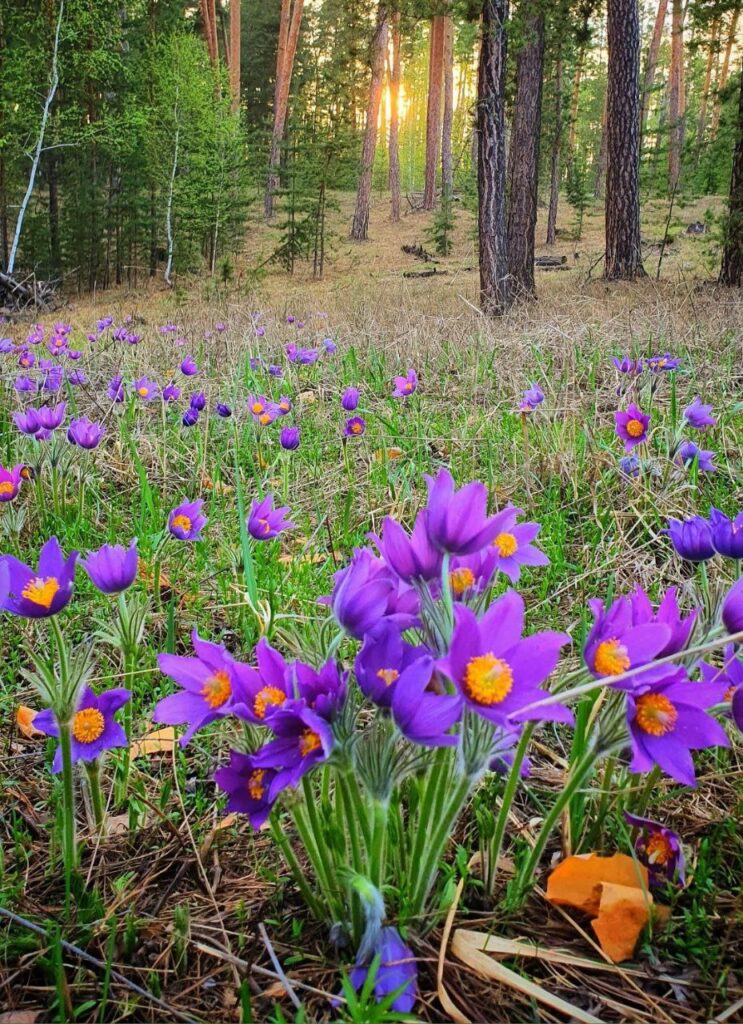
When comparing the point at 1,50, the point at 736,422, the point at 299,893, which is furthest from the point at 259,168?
the point at 299,893

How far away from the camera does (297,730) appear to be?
2.21 feet

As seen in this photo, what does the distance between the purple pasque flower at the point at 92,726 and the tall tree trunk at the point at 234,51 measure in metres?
19.4

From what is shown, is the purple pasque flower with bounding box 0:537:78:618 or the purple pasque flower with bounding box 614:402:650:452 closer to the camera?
the purple pasque flower with bounding box 0:537:78:618

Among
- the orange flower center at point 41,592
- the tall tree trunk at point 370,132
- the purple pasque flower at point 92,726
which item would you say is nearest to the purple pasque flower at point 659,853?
the purple pasque flower at point 92,726

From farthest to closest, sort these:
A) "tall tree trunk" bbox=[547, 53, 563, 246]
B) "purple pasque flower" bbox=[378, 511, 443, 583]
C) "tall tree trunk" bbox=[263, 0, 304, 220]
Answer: "tall tree trunk" bbox=[263, 0, 304, 220]
"tall tree trunk" bbox=[547, 53, 563, 246]
"purple pasque flower" bbox=[378, 511, 443, 583]

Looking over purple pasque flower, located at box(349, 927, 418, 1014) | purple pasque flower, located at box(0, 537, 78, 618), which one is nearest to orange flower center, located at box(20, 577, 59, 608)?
purple pasque flower, located at box(0, 537, 78, 618)

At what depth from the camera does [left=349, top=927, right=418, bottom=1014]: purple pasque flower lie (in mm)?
652

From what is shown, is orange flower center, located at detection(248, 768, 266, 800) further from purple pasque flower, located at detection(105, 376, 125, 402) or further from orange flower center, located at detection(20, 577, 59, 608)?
purple pasque flower, located at detection(105, 376, 125, 402)

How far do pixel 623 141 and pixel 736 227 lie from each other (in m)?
2.75

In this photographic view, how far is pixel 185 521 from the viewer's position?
1.61 meters

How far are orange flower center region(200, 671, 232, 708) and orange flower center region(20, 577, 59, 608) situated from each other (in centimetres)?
29

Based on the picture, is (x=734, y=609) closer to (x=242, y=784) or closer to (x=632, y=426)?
(x=242, y=784)

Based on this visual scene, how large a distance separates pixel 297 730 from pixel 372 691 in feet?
0.29

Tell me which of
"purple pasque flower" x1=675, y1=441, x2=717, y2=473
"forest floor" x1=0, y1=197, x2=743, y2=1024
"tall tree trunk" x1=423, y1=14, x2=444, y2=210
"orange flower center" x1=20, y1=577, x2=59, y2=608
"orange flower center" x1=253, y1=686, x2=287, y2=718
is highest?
"tall tree trunk" x1=423, y1=14, x2=444, y2=210
